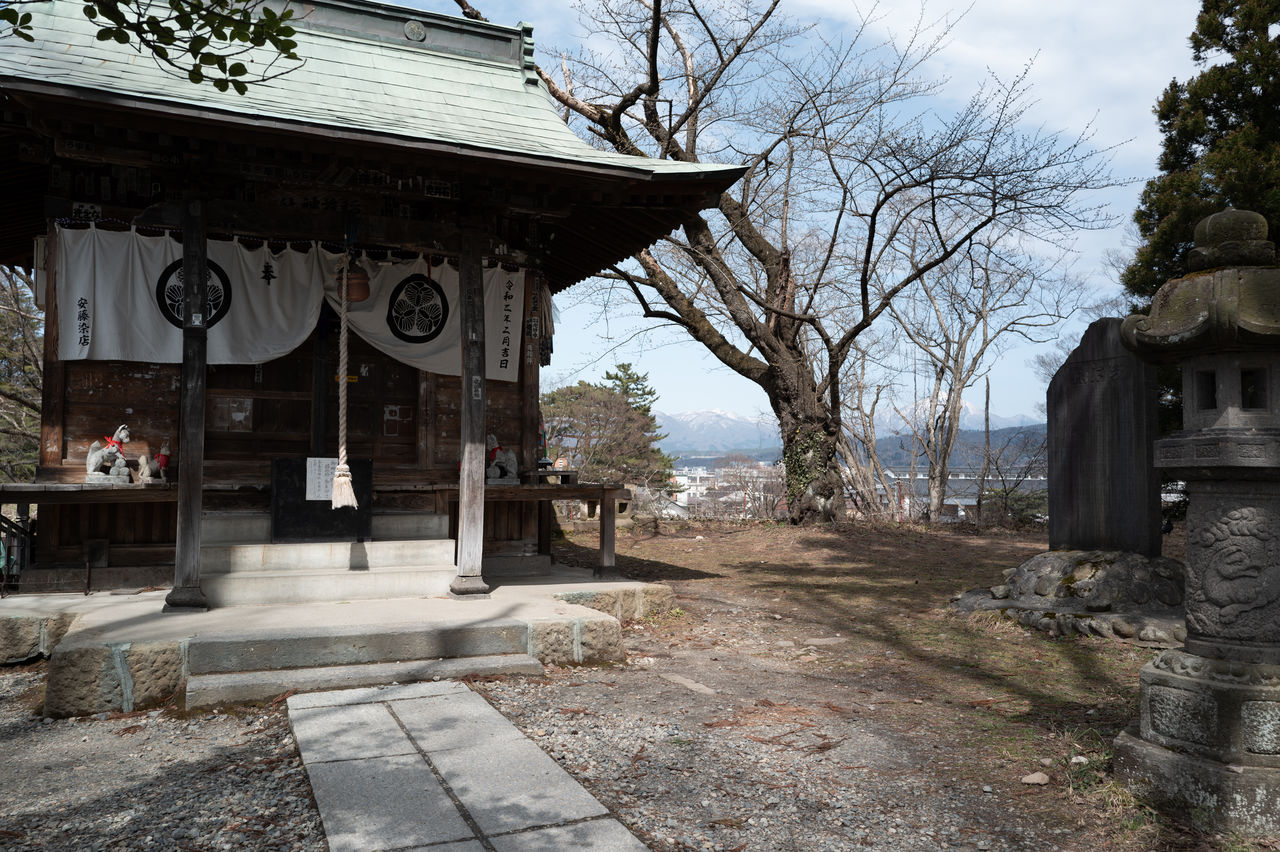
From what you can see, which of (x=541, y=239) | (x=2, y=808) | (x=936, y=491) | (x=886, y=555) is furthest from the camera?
(x=936, y=491)

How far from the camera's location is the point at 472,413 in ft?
24.6

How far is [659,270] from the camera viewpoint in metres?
16.9

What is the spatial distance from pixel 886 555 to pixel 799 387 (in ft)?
15.9

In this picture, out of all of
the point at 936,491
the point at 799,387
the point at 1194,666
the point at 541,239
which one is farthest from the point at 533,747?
the point at 936,491

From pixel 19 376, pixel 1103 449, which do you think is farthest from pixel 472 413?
pixel 19 376

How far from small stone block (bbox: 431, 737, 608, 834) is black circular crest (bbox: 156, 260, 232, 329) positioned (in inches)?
208

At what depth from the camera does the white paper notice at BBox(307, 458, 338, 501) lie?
749 centimetres

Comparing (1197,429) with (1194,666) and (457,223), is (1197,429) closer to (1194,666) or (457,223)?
(1194,666)

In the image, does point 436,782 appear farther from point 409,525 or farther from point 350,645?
point 409,525

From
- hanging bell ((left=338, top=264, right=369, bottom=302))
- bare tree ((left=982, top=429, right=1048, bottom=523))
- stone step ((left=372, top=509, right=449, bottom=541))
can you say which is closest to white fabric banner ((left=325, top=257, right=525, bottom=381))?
hanging bell ((left=338, top=264, right=369, bottom=302))

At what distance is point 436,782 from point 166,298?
592 centimetres

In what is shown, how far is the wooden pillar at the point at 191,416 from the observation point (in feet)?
21.1

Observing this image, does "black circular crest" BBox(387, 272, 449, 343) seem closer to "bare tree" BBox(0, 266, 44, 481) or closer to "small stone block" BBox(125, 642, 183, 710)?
"small stone block" BBox(125, 642, 183, 710)

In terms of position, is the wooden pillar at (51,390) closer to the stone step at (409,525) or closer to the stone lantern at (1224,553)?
the stone step at (409,525)
